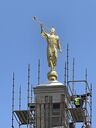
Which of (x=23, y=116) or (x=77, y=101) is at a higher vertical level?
(x=77, y=101)

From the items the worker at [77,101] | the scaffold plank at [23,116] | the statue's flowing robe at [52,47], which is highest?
the statue's flowing robe at [52,47]

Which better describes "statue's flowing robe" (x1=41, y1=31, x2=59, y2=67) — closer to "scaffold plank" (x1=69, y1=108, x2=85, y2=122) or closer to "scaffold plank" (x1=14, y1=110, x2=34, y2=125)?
"scaffold plank" (x1=69, y1=108, x2=85, y2=122)

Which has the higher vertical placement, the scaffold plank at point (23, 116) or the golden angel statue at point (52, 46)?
the golden angel statue at point (52, 46)

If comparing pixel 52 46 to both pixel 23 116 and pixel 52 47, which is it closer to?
pixel 52 47

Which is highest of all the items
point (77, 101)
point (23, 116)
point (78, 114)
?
point (77, 101)

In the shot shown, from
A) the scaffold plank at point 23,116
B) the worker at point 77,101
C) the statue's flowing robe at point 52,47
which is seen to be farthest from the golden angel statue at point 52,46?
the scaffold plank at point 23,116

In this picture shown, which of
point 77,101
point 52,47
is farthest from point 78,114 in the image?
point 52,47

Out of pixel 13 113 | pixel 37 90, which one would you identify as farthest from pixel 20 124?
pixel 37 90

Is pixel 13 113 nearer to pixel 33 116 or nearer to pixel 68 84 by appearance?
pixel 33 116

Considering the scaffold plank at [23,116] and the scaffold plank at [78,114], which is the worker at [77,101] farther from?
A: the scaffold plank at [23,116]

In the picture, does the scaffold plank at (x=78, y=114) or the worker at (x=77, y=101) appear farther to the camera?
the worker at (x=77, y=101)

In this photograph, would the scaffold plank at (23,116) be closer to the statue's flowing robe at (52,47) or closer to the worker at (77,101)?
the worker at (77,101)

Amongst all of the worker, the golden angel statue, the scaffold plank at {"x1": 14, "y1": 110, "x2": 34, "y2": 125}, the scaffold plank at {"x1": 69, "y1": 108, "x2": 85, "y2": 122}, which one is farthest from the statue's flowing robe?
the scaffold plank at {"x1": 14, "y1": 110, "x2": 34, "y2": 125}

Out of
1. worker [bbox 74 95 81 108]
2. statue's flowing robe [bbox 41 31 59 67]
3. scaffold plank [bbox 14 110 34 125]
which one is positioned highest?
statue's flowing robe [bbox 41 31 59 67]
